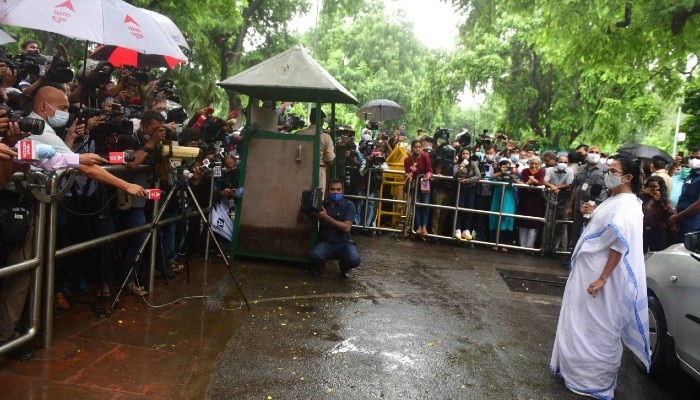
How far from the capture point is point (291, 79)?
6.62 meters

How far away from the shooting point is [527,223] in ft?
31.2

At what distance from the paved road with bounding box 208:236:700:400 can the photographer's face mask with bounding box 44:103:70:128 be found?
2222mm

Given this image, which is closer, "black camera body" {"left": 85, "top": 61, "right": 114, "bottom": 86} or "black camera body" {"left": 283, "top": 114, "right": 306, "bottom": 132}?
"black camera body" {"left": 85, "top": 61, "right": 114, "bottom": 86}

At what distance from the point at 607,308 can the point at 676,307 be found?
585mm

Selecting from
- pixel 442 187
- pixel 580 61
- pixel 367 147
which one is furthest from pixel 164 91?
pixel 580 61

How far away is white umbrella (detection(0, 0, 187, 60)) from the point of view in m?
4.79

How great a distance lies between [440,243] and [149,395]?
6838mm

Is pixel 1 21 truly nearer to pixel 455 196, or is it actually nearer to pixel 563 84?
pixel 455 196

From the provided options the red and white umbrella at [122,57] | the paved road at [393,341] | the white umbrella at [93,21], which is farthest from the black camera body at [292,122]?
the white umbrella at [93,21]

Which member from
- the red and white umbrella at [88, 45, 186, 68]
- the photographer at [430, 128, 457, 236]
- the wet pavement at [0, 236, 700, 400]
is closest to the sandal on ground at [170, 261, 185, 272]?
the wet pavement at [0, 236, 700, 400]

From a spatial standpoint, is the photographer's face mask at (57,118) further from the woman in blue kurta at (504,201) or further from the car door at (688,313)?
the woman in blue kurta at (504,201)

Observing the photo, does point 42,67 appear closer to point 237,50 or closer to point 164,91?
point 164,91

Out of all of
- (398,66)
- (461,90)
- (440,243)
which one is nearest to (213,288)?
(440,243)

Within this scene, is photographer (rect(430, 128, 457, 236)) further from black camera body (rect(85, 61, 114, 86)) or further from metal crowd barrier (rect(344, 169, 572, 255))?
black camera body (rect(85, 61, 114, 86))
